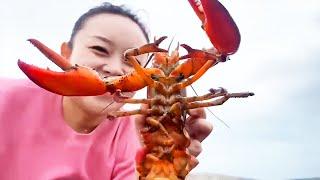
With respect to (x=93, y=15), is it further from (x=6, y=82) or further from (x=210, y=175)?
(x=210, y=175)

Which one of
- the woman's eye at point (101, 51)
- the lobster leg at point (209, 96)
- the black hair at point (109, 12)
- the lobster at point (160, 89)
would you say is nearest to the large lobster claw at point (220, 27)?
the lobster at point (160, 89)

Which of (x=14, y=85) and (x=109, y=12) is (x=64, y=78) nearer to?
(x=109, y=12)

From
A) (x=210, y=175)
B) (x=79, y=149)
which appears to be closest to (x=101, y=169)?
(x=79, y=149)

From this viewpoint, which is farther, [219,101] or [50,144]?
[50,144]

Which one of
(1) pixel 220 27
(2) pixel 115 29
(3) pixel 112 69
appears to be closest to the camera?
(1) pixel 220 27

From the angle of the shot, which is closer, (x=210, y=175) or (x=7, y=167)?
(x=7, y=167)

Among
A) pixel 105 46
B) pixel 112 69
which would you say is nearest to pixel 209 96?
pixel 112 69
